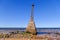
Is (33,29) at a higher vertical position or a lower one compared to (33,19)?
lower

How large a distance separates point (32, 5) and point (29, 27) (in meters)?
7.75

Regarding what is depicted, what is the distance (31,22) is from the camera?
53.9m

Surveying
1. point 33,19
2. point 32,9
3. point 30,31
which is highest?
point 32,9

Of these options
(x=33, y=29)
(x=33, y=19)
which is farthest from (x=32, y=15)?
(x=33, y=29)

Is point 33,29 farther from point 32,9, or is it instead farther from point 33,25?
point 32,9

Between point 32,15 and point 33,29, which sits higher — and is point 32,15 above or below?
above

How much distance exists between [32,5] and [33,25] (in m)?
6.92

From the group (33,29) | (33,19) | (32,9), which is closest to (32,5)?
(32,9)

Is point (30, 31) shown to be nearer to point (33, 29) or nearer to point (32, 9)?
point (33, 29)

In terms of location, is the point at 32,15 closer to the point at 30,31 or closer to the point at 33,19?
the point at 33,19

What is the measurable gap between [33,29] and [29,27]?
1.57 meters

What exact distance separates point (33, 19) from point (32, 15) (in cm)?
148

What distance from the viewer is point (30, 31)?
54969 mm

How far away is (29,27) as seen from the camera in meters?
54.9
